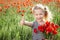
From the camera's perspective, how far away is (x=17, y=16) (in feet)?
6.18

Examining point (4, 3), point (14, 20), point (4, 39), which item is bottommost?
point (4, 39)

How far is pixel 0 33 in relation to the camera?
1.82 m

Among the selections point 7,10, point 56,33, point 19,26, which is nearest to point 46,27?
point 56,33

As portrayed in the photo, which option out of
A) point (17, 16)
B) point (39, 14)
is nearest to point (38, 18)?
point (39, 14)

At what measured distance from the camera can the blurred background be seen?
184 cm

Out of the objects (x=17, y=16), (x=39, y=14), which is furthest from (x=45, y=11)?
(x=17, y=16)

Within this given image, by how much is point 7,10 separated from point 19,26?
0.16 m

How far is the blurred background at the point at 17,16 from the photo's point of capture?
6.03 feet

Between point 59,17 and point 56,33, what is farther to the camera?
point 59,17

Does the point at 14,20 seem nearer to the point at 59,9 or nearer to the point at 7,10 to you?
the point at 7,10

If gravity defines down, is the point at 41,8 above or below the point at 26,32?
above

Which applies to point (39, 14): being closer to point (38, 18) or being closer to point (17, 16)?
point (38, 18)

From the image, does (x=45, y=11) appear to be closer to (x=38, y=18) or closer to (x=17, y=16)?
(x=38, y=18)

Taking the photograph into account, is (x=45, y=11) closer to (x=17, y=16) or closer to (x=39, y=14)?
(x=39, y=14)
